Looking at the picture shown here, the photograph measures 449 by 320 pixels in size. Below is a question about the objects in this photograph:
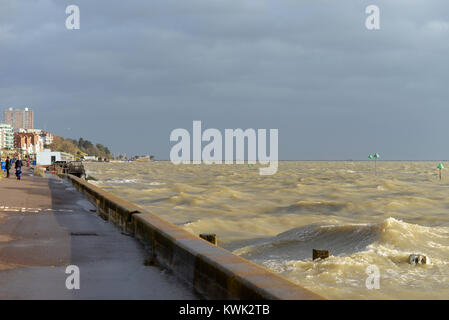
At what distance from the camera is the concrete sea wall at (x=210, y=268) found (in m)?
4.84

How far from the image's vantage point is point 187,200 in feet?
107

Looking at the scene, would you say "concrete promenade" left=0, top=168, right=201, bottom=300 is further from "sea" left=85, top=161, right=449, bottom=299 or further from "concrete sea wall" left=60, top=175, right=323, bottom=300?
Result: "sea" left=85, top=161, right=449, bottom=299

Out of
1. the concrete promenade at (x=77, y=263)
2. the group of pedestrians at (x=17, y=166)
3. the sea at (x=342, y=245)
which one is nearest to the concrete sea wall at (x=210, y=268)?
the concrete promenade at (x=77, y=263)

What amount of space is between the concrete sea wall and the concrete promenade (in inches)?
8.6

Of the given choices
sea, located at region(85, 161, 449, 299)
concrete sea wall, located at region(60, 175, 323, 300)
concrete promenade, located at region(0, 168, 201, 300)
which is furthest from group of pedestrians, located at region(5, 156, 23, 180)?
concrete sea wall, located at region(60, 175, 323, 300)

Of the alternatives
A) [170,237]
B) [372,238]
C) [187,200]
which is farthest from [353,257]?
[187,200]

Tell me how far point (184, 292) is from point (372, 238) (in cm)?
980

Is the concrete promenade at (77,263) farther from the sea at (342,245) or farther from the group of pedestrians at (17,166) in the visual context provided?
the group of pedestrians at (17,166)

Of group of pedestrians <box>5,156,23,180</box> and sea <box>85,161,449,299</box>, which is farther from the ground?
group of pedestrians <box>5,156,23,180</box>

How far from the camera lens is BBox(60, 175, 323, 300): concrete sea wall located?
484cm

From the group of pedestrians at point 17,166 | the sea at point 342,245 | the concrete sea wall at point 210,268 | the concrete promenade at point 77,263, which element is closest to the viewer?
the concrete sea wall at point 210,268

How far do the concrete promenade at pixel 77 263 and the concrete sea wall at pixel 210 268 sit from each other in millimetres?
218

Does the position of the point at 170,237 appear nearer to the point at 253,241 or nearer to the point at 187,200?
the point at 253,241
